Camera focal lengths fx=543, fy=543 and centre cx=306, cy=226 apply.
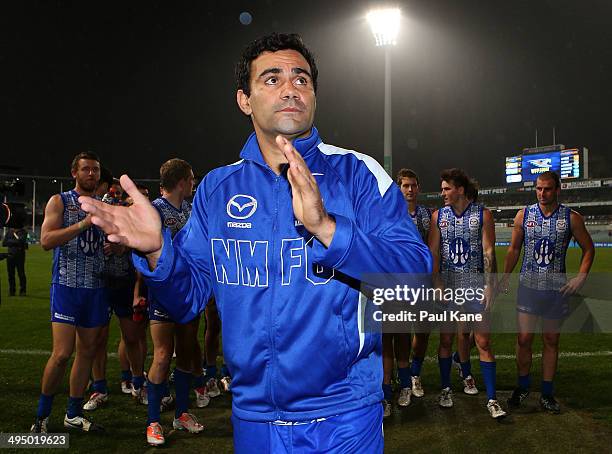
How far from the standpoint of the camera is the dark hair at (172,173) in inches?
211

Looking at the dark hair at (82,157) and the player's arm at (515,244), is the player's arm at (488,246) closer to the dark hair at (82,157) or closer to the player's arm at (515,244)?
the player's arm at (515,244)

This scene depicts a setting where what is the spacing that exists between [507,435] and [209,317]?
337cm

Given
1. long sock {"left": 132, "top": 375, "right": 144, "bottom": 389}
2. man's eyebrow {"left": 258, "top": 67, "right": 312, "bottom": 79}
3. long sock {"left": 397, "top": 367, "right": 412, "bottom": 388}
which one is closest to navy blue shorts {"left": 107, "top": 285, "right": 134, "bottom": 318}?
long sock {"left": 132, "top": 375, "right": 144, "bottom": 389}

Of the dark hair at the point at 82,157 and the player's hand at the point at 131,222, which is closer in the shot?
the player's hand at the point at 131,222

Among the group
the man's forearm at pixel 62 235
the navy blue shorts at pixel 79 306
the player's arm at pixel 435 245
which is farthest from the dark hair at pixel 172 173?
the player's arm at pixel 435 245

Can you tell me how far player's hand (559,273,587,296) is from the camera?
5.53 metres

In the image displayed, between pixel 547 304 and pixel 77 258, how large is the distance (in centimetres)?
471

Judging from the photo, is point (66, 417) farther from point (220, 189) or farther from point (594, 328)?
point (594, 328)

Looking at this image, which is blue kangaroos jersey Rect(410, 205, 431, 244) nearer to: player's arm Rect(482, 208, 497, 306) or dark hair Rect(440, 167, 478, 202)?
dark hair Rect(440, 167, 478, 202)

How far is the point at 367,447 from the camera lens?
1867 mm

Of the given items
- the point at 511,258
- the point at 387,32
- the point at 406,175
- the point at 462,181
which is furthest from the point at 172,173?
the point at 387,32

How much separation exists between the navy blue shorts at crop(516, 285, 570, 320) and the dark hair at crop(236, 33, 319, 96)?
445 cm

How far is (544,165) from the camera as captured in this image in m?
54.2

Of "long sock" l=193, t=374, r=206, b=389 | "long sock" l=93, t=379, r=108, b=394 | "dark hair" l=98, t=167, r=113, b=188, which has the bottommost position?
"long sock" l=93, t=379, r=108, b=394
